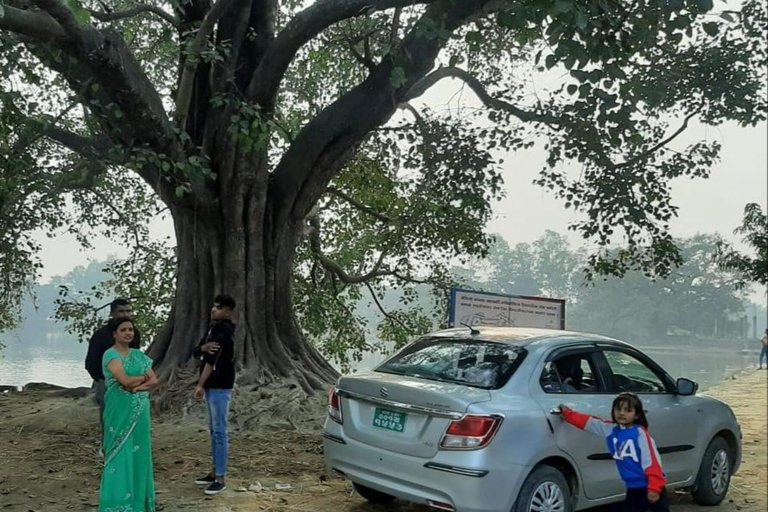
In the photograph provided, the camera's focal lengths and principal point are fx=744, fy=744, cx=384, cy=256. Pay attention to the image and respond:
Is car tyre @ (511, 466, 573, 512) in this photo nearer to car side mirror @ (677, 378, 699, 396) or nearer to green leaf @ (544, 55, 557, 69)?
car side mirror @ (677, 378, 699, 396)

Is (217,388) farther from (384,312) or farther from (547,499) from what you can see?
(384,312)

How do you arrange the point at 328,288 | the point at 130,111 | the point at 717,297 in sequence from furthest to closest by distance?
the point at 717,297
the point at 328,288
the point at 130,111

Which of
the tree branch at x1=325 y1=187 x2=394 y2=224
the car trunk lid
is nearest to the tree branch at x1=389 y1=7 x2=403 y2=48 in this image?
the tree branch at x1=325 y1=187 x2=394 y2=224

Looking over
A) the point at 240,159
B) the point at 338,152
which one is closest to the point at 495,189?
the point at 338,152

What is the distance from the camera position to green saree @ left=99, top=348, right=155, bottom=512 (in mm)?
5098

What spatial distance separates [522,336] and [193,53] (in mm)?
5470

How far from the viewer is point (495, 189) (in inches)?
463

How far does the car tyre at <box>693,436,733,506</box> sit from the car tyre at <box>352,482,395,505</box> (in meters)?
2.71

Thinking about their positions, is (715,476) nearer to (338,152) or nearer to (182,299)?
(338,152)

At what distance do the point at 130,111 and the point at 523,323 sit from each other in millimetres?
5346

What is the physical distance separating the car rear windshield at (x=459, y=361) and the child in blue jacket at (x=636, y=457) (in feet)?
2.67

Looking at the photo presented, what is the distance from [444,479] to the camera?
476 cm

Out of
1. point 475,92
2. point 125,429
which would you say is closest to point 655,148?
point 475,92

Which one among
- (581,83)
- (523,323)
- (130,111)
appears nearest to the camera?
(581,83)
